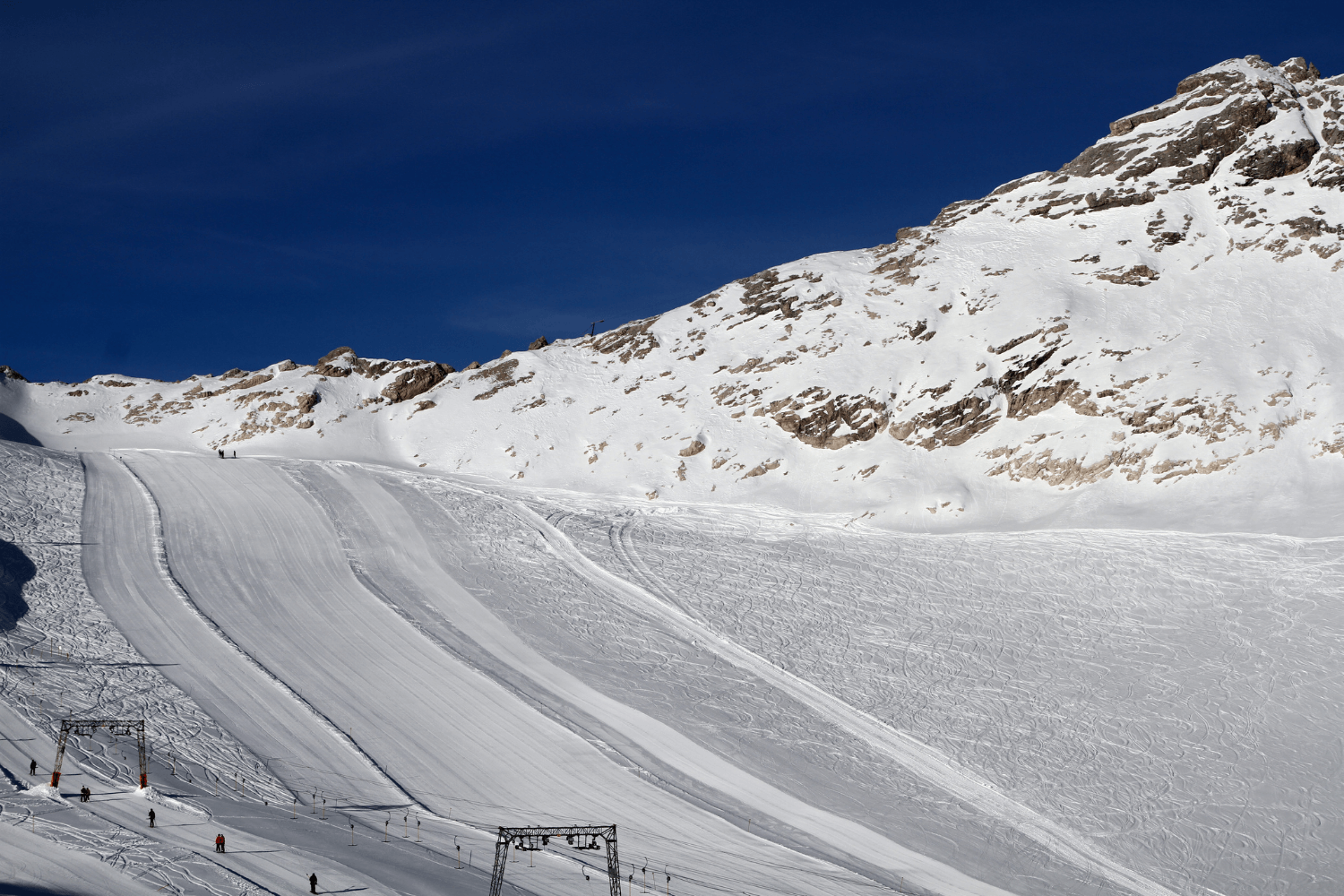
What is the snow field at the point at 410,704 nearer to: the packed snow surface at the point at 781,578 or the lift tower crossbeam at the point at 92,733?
the packed snow surface at the point at 781,578

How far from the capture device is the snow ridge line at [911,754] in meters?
22.4

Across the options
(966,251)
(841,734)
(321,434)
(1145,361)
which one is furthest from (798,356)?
(841,734)

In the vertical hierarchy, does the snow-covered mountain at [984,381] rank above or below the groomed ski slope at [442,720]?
above

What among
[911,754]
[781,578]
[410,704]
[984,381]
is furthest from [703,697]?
[984,381]

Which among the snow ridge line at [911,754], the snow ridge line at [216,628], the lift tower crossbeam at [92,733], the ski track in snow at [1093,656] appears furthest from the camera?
the snow ridge line at [216,628]

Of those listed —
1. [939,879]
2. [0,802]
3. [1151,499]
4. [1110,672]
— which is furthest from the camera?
[1151,499]

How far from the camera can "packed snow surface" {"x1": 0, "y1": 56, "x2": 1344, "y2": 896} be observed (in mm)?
22453

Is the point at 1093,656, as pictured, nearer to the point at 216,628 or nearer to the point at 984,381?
the point at 984,381

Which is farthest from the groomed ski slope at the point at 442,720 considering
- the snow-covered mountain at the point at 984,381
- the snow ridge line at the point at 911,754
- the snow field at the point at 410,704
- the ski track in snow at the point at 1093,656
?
the snow-covered mountain at the point at 984,381

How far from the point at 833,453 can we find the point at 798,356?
7825 mm

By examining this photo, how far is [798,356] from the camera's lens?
56.2 m

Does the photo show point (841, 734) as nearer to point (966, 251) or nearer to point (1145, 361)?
point (1145, 361)

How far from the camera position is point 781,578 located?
39031mm

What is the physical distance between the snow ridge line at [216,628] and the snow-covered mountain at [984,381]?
50.7ft
